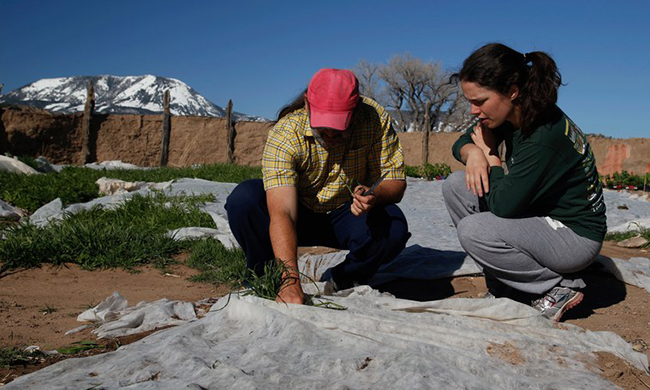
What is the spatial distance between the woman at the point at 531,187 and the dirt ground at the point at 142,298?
1.11ft

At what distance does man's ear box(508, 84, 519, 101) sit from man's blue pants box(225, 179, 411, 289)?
783 millimetres

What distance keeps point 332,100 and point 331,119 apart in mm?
76

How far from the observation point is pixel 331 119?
2127 mm

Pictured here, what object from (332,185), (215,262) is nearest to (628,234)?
(332,185)

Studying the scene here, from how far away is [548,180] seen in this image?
2.14 meters

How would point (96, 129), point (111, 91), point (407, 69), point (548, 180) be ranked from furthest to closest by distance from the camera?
point (111, 91) → point (407, 69) → point (96, 129) → point (548, 180)

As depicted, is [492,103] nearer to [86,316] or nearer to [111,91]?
[86,316]

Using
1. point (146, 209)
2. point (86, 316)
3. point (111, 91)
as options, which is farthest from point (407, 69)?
point (86, 316)

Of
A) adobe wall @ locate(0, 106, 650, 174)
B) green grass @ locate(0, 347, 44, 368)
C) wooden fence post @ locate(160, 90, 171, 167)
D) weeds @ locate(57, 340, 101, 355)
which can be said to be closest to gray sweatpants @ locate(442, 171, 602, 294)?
weeds @ locate(57, 340, 101, 355)

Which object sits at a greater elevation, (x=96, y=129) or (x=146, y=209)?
(x=96, y=129)

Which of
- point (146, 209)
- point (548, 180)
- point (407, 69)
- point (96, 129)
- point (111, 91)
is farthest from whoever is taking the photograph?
point (111, 91)

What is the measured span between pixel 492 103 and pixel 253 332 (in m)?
1.32

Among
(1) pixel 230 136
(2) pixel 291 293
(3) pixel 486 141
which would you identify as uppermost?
(1) pixel 230 136

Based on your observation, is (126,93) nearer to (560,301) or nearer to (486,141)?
(486,141)
